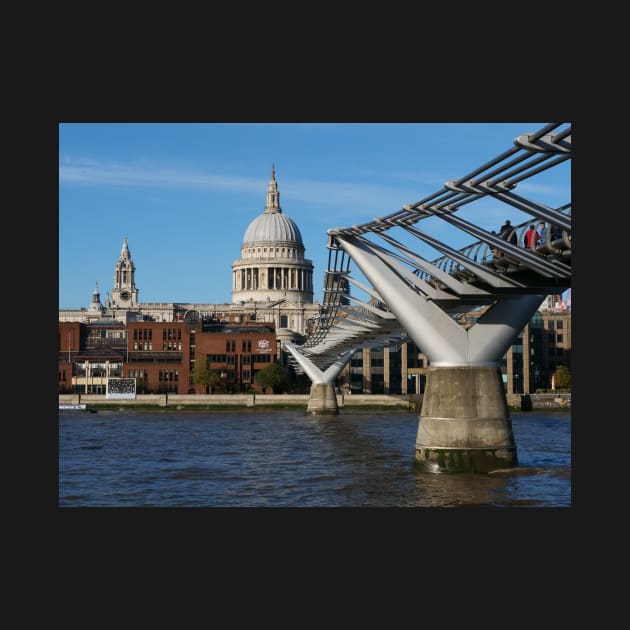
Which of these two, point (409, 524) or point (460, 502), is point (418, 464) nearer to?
point (460, 502)

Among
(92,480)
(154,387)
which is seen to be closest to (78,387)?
(154,387)

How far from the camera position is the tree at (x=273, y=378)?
102500 millimetres

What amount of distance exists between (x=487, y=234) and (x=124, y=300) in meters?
169

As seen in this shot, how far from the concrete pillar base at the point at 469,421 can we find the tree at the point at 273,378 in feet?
239

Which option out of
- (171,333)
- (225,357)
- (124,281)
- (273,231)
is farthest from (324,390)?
(124,281)

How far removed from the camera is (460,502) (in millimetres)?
24562

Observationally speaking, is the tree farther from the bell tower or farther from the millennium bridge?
the bell tower

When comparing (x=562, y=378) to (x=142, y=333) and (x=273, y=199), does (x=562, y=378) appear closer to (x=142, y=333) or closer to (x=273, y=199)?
(x=142, y=333)

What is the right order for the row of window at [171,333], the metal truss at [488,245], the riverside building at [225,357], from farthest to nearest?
the row of window at [171,333] → the riverside building at [225,357] → the metal truss at [488,245]

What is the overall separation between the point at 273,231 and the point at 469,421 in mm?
154970

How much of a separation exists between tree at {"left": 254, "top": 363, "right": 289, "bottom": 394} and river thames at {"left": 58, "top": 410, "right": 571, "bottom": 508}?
3886 cm

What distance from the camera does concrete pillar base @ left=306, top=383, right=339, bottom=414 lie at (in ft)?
281

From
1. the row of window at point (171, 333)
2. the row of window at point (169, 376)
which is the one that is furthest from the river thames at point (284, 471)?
the row of window at point (171, 333)

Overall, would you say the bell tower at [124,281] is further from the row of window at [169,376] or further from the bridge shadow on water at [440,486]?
the bridge shadow on water at [440,486]
